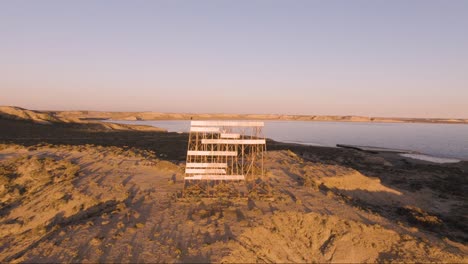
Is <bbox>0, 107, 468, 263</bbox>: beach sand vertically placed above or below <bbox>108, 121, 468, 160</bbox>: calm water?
above

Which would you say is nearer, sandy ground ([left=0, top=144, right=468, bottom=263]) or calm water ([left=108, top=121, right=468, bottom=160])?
sandy ground ([left=0, top=144, right=468, bottom=263])

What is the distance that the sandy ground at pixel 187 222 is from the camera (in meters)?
11.0

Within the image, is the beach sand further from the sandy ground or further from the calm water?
the calm water

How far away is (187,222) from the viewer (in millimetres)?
12945

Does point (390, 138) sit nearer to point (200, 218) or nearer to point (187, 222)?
point (200, 218)

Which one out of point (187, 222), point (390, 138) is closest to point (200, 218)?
point (187, 222)

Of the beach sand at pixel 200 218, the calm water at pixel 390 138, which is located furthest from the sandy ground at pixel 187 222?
the calm water at pixel 390 138

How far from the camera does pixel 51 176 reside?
19469 millimetres

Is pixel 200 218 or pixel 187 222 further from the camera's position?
pixel 200 218

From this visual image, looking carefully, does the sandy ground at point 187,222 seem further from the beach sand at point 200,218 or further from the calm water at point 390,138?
the calm water at point 390,138

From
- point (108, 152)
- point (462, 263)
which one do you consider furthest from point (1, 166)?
point (462, 263)

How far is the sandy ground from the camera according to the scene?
1101 centimetres

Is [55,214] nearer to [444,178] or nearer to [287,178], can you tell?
[287,178]

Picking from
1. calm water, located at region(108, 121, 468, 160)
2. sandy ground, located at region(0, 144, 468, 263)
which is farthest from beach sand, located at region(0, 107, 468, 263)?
calm water, located at region(108, 121, 468, 160)
